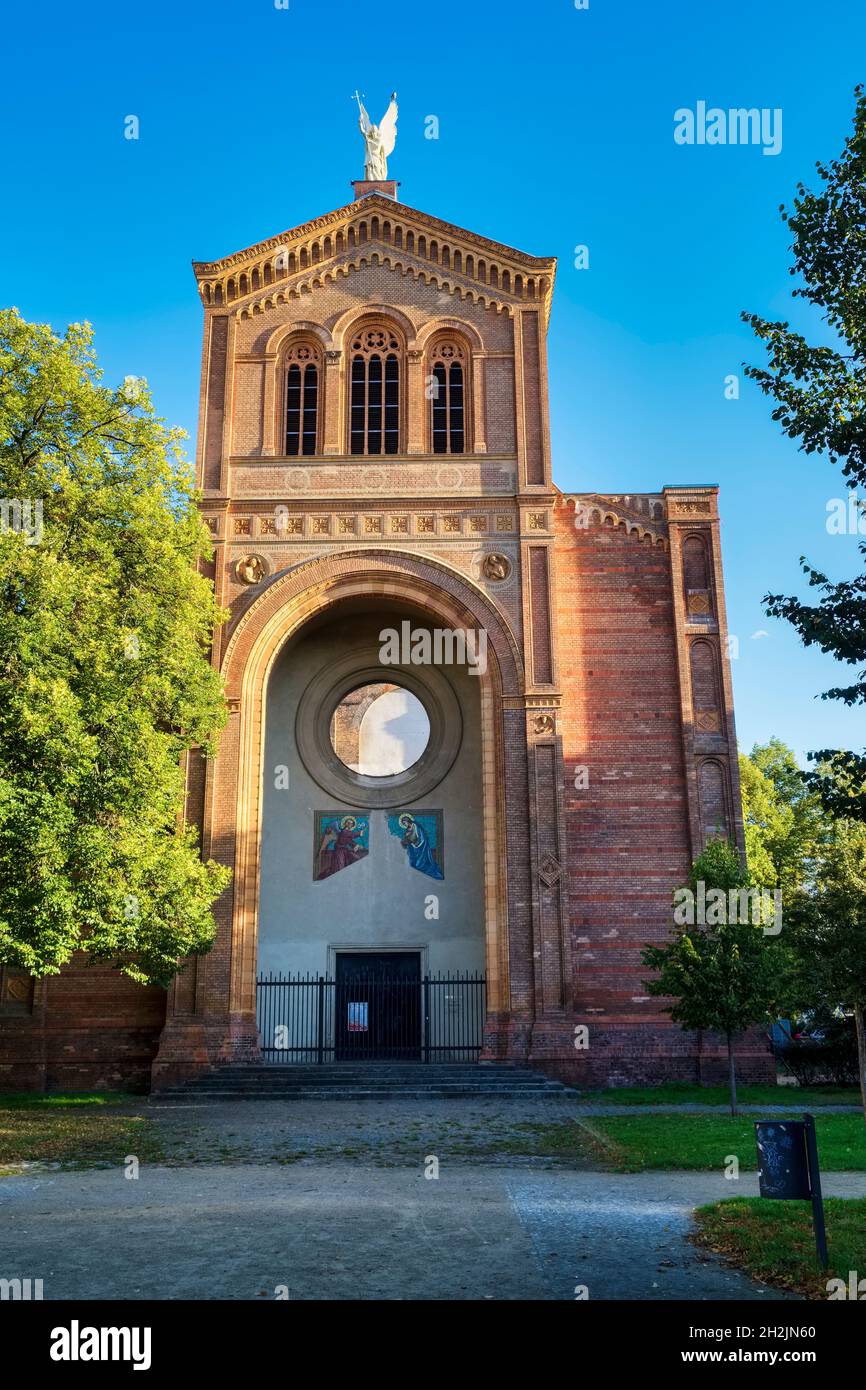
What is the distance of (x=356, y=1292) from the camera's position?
6.73 m

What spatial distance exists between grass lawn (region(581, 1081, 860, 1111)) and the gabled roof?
20.0 metres

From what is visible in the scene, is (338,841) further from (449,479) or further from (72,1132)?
(72,1132)

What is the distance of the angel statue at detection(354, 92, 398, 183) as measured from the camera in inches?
1246

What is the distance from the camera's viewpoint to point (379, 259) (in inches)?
1162

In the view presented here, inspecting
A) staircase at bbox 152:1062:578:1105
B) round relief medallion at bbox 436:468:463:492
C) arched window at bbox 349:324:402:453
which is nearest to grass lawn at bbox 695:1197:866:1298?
staircase at bbox 152:1062:578:1105

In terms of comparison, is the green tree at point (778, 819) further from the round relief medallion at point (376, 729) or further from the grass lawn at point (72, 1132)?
the grass lawn at point (72, 1132)

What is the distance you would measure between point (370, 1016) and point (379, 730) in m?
7.60

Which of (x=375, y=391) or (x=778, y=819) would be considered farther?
(x=778, y=819)

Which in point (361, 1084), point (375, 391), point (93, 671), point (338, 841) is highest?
point (375, 391)

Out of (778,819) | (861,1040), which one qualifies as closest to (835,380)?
(861,1040)

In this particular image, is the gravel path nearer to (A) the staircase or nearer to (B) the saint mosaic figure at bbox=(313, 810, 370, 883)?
(A) the staircase

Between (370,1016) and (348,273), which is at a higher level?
(348,273)

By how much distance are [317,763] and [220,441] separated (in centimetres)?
879

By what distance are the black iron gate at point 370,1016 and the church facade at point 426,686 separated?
27cm
